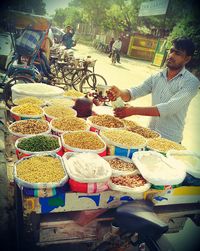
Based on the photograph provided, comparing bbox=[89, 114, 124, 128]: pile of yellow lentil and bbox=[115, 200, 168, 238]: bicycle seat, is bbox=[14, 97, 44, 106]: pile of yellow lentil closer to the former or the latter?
bbox=[89, 114, 124, 128]: pile of yellow lentil

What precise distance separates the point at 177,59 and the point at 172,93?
1.34 ft

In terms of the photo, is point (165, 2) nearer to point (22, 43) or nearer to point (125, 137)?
point (22, 43)

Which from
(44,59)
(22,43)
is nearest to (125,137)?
(22,43)

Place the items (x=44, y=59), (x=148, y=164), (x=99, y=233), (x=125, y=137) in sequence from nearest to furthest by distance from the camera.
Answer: (x=99, y=233)
(x=148, y=164)
(x=125, y=137)
(x=44, y=59)

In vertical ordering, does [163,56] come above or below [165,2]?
below

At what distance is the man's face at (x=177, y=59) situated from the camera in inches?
113

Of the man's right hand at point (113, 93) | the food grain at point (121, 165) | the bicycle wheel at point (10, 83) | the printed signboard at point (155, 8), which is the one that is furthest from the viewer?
the printed signboard at point (155, 8)

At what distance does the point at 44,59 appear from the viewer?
321 inches

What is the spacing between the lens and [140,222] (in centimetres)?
148

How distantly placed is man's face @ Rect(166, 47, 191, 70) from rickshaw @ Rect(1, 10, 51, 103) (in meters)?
4.02

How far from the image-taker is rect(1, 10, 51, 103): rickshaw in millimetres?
6383

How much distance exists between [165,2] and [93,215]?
73.4ft

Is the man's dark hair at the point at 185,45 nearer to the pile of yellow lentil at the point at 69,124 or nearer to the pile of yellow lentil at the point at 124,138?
the pile of yellow lentil at the point at 124,138

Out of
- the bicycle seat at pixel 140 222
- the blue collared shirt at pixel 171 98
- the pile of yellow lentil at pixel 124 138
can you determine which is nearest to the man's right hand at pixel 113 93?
the blue collared shirt at pixel 171 98
